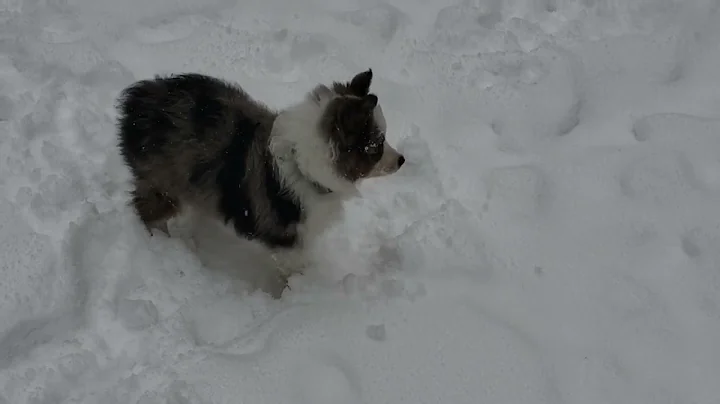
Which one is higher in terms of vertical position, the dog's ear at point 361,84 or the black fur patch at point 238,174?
the dog's ear at point 361,84

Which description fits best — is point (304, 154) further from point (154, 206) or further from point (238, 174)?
point (154, 206)

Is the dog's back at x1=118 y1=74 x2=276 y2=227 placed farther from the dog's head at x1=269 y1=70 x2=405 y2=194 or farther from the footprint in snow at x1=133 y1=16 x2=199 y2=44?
the footprint in snow at x1=133 y1=16 x2=199 y2=44

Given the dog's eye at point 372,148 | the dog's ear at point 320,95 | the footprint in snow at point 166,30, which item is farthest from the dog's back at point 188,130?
the footprint in snow at point 166,30

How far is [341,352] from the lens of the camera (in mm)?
3441

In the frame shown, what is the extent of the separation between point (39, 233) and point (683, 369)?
13.3 ft

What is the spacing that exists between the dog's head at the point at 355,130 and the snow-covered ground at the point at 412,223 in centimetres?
81

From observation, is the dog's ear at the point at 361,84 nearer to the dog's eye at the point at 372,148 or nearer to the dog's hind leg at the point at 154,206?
the dog's eye at the point at 372,148

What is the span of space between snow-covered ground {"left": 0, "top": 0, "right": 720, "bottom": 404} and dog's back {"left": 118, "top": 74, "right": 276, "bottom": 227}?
67cm

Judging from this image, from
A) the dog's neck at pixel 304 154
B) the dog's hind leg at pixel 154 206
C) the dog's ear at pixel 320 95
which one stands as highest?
the dog's ear at pixel 320 95

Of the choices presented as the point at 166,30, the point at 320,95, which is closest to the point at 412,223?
the point at 320,95

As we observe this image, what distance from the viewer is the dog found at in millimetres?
3178

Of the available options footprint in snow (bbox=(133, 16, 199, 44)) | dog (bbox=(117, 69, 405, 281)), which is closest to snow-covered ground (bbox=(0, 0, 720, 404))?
footprint in snow (bbox=(133, 16, 199, 44))

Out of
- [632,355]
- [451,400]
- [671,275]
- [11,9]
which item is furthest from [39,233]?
[671,275]

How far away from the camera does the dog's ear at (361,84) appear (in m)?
3.33
